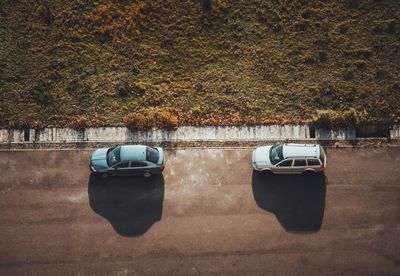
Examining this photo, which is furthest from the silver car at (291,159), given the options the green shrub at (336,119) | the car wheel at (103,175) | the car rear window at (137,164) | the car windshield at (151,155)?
the car wheel at (103,175)

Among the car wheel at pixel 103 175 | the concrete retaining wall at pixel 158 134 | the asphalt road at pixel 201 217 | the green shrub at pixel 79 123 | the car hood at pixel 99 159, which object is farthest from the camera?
the green shrub at pixel 79 123

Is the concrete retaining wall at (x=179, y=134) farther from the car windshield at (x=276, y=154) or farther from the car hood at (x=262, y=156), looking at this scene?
the car windshield at (x=276, y=154)

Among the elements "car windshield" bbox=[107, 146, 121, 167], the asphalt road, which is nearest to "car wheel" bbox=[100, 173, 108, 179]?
the asphalt road

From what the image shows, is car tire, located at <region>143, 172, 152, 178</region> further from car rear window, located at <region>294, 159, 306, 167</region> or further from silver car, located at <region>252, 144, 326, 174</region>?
car rear window, located at <region>294, 159, 306, 167</region>

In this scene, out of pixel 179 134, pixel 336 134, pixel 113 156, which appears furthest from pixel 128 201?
pixel 336 134

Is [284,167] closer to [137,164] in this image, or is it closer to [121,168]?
[137,164]

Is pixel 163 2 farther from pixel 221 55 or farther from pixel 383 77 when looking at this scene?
pixel 383 77

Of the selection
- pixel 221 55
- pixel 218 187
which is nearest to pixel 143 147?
pixel 218 187
